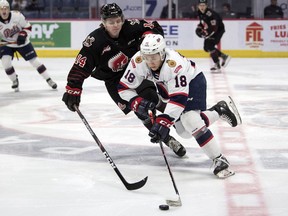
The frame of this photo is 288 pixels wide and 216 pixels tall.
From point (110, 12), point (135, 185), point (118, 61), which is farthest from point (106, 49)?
point (135, 185)

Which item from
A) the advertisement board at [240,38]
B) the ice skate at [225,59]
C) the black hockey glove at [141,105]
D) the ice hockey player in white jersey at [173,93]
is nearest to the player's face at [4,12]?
the ice skate at [225,59]

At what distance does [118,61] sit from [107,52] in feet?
0.38

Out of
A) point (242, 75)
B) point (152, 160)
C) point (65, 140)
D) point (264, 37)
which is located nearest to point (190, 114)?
point (152, 160)

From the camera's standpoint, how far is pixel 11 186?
3.35 metres

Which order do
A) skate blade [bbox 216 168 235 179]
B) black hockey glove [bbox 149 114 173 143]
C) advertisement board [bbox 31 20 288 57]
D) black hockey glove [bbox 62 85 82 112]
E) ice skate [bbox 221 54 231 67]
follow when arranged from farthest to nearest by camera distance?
advertisement board [bbox 31 20 288 57]
ice skate [bbox 221 54 231 67]
black hockey glove [bbox 62 85 82 112]
skate blade [bbox 216 168 235 179]
black hockey glove [bbox 149 114 173 143]

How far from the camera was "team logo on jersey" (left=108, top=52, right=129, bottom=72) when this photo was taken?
3.95 meters

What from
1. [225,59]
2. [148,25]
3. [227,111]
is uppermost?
[148,25]

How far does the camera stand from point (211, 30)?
9414 millimetres

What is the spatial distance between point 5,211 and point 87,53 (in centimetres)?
123

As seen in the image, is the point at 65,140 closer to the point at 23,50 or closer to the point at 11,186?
the point at 11,186

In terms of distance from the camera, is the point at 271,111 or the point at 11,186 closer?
the point at 11,186

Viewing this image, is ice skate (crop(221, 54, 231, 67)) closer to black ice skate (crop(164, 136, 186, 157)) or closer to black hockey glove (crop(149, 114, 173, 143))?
black ice skate (crop(164, 136, 186, 157))

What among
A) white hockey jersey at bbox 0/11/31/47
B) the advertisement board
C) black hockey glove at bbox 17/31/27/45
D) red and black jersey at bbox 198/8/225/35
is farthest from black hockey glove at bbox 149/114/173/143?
the advertisement board

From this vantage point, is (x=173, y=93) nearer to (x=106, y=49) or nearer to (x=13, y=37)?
(x=106, y=49)
